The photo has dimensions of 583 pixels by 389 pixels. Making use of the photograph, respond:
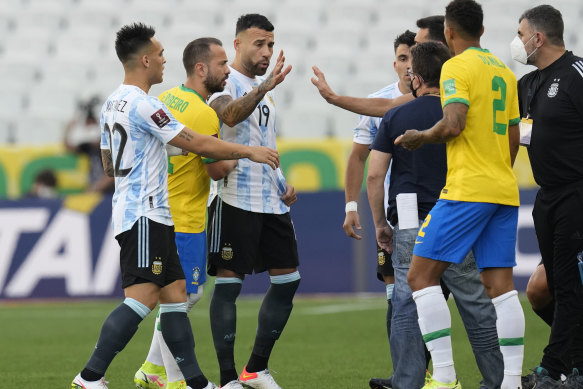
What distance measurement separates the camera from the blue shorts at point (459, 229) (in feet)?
16.6

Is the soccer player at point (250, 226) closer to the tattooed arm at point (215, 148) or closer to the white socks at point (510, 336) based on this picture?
the tattooed arm at point (215, 148)

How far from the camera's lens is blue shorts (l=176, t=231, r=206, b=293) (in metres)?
6.12

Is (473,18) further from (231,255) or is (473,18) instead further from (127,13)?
(127,13)

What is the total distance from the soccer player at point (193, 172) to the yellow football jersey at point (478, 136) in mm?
1611

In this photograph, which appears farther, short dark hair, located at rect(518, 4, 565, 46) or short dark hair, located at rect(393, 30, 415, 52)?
short dark hair, located at rect(393, 30, 415, 52)

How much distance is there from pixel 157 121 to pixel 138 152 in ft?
0.73

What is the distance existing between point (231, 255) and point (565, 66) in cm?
243

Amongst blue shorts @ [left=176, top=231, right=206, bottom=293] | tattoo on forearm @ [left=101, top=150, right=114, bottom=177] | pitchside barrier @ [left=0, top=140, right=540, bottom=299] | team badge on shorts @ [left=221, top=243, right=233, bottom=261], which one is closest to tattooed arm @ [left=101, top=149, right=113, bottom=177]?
tattoo on forearm @ [left=101, top=150, right=114, bottom=177]

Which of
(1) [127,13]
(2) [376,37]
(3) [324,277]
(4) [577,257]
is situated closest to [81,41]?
(1) [127,13]

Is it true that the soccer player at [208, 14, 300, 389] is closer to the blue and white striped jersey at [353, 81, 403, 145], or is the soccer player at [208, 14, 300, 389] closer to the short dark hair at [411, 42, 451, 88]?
the blue and white striped jersey at [353, 81, 403, 145]

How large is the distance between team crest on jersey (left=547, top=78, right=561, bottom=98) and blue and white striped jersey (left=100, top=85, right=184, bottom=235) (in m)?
2.29

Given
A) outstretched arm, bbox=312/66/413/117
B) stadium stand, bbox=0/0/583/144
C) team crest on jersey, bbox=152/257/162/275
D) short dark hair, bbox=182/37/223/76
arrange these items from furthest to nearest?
stadium stand, bbox=0/0/583/144 → short dark hair, bbox=182/37/223/76 → outstretched arm, bbox=312/66/413/117 → team crest on jersey, bbox=152/257/162/275

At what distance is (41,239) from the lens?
12938 mm

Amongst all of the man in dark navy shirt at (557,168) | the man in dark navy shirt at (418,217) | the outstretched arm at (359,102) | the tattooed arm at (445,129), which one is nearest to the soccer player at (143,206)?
the outstretched arm at (359,102)
